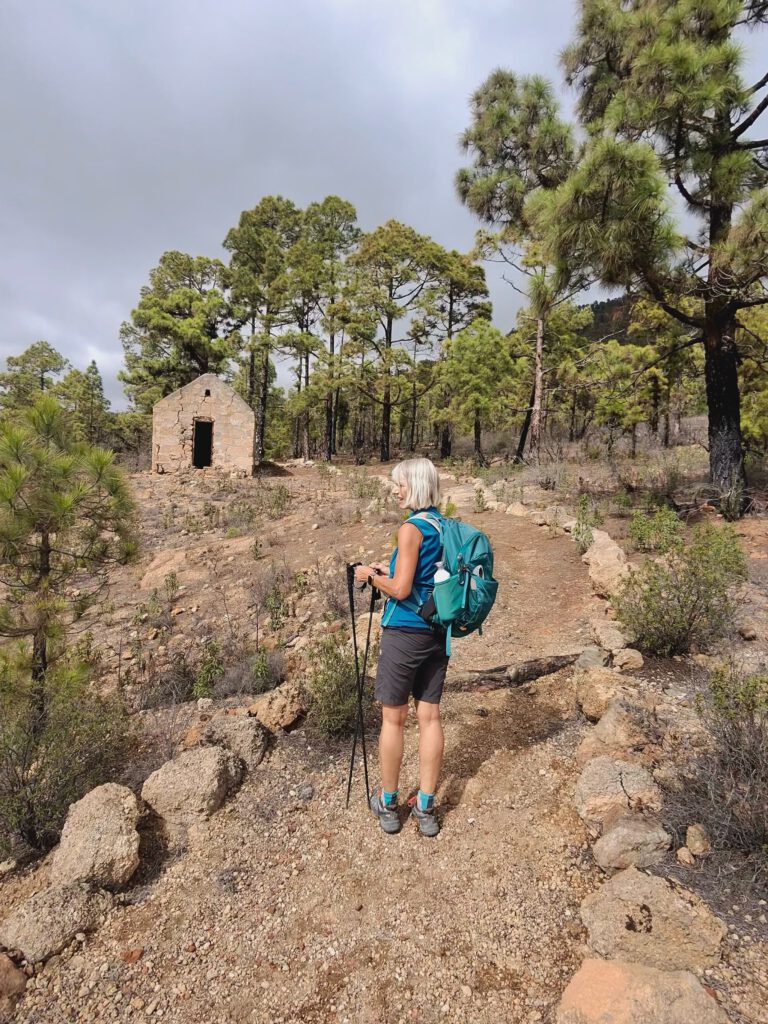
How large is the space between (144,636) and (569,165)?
13.0 metres

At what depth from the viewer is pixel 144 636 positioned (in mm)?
6012

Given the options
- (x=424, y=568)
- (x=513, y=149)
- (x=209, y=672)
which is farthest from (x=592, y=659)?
(x=513, y=149)

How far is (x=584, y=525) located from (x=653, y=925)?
5839 mm

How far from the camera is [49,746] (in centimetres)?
268

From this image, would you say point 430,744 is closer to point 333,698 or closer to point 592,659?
point 333,698

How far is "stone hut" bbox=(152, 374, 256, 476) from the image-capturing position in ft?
54.1

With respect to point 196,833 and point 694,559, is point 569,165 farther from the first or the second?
point 196,833

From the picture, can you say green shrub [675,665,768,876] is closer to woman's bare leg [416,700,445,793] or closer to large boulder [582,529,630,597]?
woman's bare leg [416,700,445,793]

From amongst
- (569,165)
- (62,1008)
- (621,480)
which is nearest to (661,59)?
(569,165)

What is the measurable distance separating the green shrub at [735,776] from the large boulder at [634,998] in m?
0.57

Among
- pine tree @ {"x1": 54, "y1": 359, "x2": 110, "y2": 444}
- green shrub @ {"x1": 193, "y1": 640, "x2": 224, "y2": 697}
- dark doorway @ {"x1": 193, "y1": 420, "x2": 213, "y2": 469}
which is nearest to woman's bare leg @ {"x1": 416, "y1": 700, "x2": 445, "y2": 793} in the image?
green shrub @ {"x1": 193, "y1": 640, "x2": 224, "y2": 697}

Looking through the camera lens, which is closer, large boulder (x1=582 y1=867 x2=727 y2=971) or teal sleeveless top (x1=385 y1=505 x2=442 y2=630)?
large boulder (x1=582 y1=867 x2=727 y2=971)

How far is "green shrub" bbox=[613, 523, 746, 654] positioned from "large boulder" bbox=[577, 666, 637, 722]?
2.01 ft

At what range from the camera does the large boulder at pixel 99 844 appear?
215 cm
